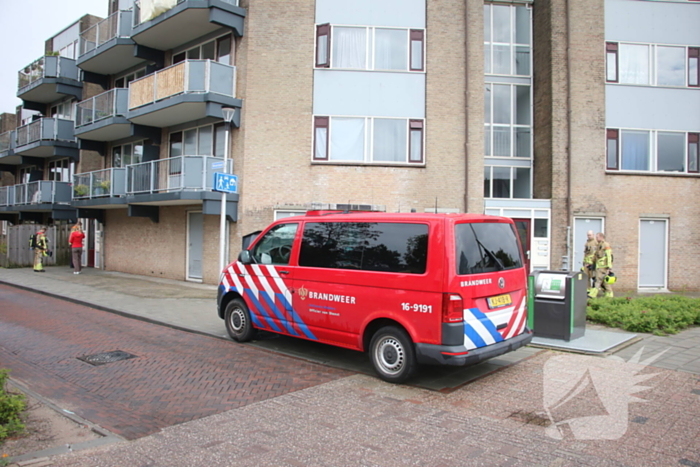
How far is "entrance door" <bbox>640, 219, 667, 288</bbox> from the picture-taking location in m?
16.4

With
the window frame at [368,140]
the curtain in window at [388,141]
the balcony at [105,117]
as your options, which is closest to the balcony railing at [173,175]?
the balcony at [105,117]

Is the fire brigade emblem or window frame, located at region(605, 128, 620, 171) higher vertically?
window frame, located at region(605, 128, 620, 171)


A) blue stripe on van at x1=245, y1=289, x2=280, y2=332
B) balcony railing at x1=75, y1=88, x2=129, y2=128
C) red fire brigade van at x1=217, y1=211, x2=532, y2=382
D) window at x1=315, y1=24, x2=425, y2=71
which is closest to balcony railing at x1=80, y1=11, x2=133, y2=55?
balcony railing at x1=75, y1=88, x2=129, y2=128

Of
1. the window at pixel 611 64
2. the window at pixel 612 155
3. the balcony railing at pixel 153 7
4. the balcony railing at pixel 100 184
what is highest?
the balcony railing at pixel 153 7

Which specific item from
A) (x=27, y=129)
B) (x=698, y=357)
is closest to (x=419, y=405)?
(x=698, y=357)

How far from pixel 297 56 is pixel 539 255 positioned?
9.92 m

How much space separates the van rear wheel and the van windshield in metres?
3.84

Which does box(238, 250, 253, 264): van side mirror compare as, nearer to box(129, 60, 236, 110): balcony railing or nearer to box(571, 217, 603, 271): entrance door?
box(129, 60, 236, 110): balcony railing

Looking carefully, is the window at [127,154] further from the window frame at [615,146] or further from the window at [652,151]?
the window at [652,151]

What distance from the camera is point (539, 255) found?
640 inches

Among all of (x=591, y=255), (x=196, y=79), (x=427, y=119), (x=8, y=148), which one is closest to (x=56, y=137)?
(x=8, y=148)

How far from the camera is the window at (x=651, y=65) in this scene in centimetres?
1670

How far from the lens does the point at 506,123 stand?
1788cm

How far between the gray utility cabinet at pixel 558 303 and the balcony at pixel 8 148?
2915 cm
